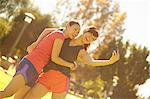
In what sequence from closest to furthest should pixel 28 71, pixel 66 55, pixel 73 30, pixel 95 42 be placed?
pixel 28 71
pixel 73 30
pixel 66 55
pixel 95 42

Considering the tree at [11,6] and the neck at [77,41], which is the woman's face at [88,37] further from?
the tree at [11,6]

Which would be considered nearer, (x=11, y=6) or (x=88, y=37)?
(x=88, y=37)

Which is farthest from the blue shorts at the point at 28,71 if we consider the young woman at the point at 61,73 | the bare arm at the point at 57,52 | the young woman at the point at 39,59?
the bare arm at the point at 57,52

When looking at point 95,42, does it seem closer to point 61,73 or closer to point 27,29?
point 27,29

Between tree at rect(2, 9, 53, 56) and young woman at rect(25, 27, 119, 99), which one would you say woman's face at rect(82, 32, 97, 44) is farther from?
tree at rect(2, 9, 53, 56)

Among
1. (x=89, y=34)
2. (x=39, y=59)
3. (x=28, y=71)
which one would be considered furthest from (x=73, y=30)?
(x=28, y=71)

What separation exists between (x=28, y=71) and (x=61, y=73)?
1.71 ft

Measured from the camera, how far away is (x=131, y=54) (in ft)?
174

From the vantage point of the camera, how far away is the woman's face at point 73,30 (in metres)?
5.72

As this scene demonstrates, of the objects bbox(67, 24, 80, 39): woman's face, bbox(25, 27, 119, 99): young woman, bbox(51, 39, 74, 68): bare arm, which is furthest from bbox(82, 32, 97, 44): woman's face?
bbox(51, 39, 74, 68): bare arm

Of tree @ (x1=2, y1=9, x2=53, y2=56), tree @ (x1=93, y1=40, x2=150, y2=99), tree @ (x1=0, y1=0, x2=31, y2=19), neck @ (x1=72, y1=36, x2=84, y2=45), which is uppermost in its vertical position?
tree @ (x1=93, y1=40, x2=150, y2=99)

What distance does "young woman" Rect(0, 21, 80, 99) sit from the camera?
5570 millimetres

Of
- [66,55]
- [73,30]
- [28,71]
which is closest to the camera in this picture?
[28,71]

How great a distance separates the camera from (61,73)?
5.90 m
